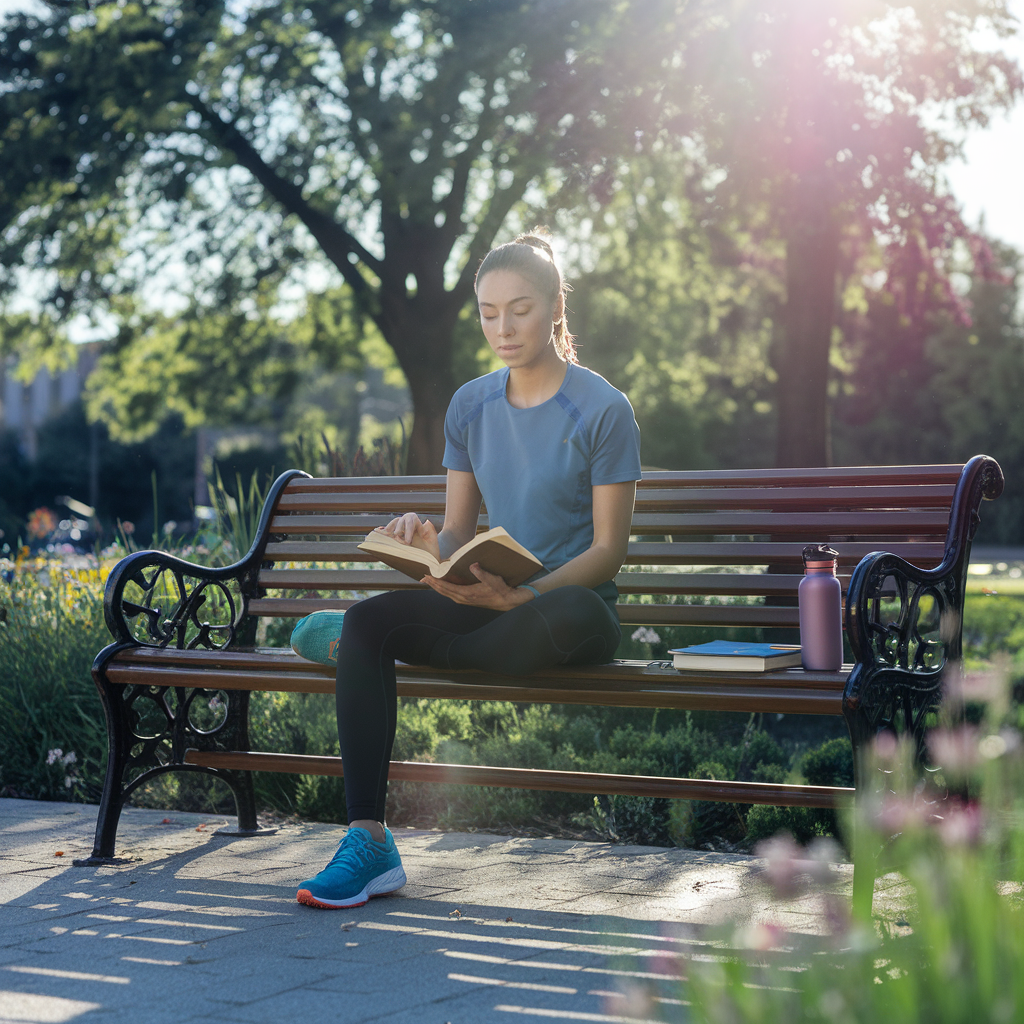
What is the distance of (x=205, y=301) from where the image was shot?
20328 mm

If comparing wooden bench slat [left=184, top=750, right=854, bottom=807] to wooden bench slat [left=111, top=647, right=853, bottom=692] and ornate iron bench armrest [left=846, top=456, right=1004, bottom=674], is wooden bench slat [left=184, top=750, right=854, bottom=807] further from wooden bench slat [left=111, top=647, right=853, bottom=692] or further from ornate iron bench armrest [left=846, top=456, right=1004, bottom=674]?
ornate iron bench armrest [left=846, top=456, right=1004, bottom=674]

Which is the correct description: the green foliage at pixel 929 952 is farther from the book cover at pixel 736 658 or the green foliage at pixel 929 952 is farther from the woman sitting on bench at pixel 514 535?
the woman sitting on bench at pixel 514 535

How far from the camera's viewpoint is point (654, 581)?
A: 13.3ft

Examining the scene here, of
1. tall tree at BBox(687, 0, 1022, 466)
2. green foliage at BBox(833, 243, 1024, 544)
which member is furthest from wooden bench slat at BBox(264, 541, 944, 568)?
green foliage at BBox(833, 243, 1024, 544)

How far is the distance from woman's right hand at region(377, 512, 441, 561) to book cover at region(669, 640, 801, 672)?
72 centimetres

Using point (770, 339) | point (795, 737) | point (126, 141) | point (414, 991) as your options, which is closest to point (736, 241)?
point (126, 141)

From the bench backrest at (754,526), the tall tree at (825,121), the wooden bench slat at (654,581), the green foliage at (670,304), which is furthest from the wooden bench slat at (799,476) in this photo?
the green foliage at (670,304)

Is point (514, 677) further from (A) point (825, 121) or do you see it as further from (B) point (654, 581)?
(A) point (825, 121)

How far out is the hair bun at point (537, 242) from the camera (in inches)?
145

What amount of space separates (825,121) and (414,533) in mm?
9949

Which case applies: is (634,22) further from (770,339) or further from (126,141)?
(770,339)

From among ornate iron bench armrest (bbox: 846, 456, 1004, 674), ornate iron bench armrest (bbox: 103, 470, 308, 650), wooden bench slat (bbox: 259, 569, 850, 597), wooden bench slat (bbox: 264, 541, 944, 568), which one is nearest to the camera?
ornate iron bench armrest (bbox: 846, 456, 1004, 674)

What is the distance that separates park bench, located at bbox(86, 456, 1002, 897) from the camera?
3104 millimetres

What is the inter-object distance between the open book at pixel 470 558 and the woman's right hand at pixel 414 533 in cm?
9
